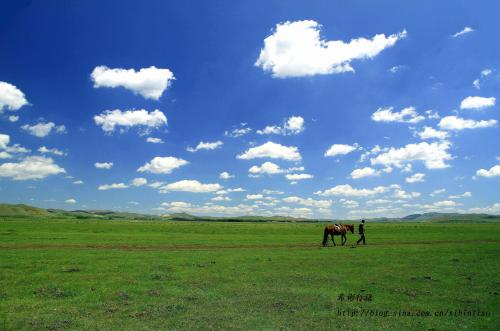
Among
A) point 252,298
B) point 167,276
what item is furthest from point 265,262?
point 252,298

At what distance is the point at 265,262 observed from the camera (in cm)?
2842

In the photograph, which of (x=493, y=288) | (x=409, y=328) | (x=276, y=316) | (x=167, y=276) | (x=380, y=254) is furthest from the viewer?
(x=380, y=254)

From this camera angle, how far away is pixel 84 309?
1519 centimetres

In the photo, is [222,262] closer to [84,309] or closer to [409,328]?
[84,309]

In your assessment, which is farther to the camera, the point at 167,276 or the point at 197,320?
the point at 167,276

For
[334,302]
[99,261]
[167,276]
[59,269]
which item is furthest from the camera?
[99,261]

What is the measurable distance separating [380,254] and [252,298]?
20.6m

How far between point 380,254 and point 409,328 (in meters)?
21.7

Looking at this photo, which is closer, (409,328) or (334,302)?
(409,328)

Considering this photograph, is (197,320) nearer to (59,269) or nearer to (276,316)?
(276,316)

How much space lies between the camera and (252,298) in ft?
56.0

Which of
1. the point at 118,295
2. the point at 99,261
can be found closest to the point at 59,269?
the point at 99,261

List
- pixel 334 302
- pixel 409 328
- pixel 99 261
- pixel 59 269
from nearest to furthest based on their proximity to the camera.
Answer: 1. pixel 409 328
2. pixel 334 302
3. pixel 59 269
4. pixel 99 261

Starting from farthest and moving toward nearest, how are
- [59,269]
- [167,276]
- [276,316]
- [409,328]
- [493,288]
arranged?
1. [59,269]
2. [167,276]
3. [493,288]
4. [276,316]
5. [409,328]
